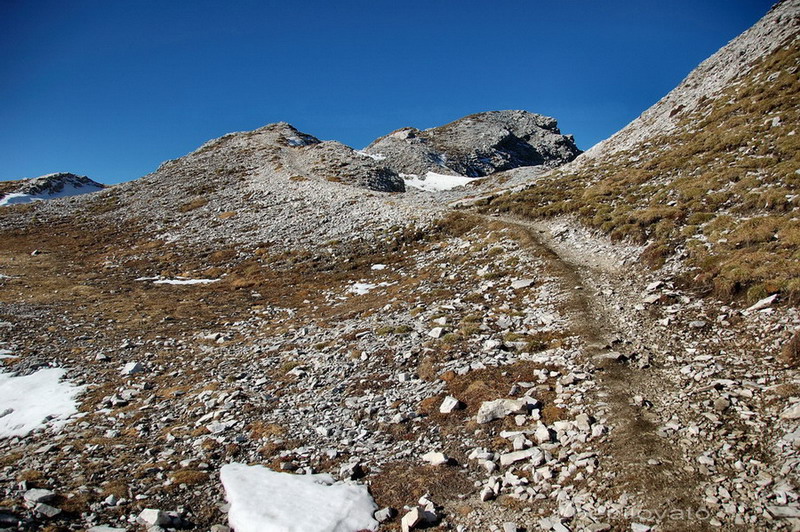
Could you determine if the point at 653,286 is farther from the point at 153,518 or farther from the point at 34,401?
the point at 34,401

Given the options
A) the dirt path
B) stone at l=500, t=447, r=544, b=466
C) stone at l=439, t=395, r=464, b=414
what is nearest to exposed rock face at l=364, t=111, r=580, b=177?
the dirt path

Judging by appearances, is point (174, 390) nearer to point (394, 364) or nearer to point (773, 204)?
point (394, 364)

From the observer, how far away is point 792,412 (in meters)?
8.05

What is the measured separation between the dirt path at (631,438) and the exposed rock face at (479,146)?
85.2m

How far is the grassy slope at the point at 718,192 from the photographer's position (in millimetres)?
15055

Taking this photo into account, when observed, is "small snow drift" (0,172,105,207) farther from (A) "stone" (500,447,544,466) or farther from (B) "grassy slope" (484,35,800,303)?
(A) "stone" (500,447,544,466)

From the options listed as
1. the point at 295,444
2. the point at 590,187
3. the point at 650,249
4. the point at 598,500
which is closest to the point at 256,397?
the point at 295,444

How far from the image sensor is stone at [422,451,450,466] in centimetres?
920

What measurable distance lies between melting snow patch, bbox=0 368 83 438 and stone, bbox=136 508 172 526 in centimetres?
743

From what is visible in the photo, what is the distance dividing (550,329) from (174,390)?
14.5 m

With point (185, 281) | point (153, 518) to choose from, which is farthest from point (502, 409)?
point (185, 281)

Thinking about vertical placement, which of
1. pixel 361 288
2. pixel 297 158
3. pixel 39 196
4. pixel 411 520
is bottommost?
pixel 411 520

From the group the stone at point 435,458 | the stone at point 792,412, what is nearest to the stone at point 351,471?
the stone at point 435,458

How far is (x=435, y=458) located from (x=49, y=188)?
14336cm
